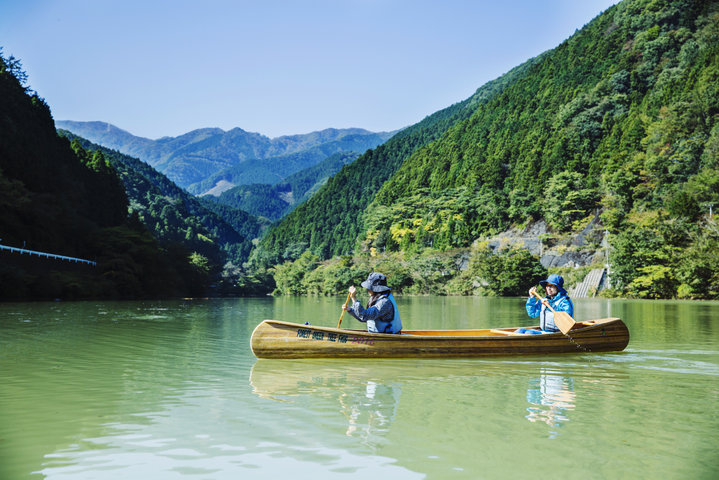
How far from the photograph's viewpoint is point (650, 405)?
7.99 meters

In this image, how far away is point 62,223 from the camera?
50125mm

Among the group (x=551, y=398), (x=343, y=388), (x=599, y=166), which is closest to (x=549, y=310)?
(x=551, y=398)

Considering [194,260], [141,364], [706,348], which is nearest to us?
[141,364]

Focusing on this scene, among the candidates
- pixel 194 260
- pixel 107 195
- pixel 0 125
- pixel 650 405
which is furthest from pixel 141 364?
pixel 194 260

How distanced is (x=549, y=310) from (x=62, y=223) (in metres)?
47.1

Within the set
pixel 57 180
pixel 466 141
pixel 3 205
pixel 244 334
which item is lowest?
pixel 244 334

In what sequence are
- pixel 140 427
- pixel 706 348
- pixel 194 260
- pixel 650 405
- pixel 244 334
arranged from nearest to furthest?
pixel 140 427 < pixel 650 405 < pixel 706 348 < pixel 244 334 < pixel 194 260

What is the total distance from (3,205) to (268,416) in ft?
142

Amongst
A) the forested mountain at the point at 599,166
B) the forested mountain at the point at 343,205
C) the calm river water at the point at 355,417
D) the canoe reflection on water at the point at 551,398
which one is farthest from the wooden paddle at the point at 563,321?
the forested mountain at the point at 343,205

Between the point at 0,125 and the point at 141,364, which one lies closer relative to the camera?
the point at 141,364

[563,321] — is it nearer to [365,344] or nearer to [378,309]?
[378,309]

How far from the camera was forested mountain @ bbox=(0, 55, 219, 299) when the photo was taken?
42500 millimetres

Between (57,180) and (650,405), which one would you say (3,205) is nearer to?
(57,180)

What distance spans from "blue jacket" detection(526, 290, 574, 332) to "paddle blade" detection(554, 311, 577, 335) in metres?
0.18
